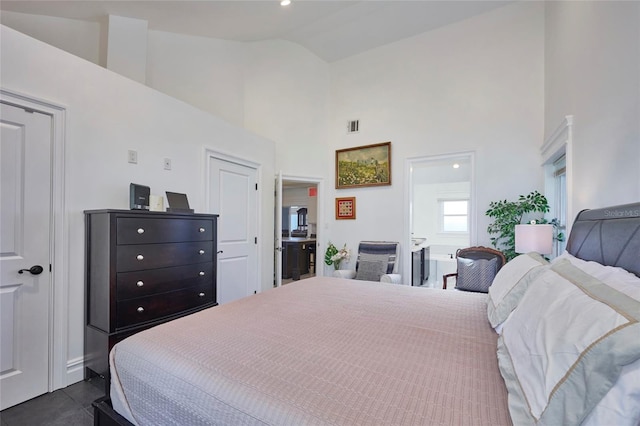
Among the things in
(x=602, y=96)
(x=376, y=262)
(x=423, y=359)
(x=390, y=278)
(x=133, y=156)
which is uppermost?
(x=602, y=96)

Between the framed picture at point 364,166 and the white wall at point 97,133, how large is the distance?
8.24ft

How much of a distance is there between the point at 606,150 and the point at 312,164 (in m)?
3.74

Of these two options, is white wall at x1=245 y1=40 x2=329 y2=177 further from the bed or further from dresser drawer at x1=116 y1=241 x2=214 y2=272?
the bed

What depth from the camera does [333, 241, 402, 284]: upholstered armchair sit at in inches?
167

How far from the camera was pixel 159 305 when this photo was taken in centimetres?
237

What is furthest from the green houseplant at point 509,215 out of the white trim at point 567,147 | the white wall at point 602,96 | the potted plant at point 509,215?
the white wall at point 602,96

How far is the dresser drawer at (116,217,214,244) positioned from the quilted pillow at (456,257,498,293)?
2.82 metres

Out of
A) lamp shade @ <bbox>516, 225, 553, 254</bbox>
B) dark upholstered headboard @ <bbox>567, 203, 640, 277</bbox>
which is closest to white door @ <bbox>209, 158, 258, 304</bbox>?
lamp shade @ <bbox>516, 225, 553, 254</bbox>

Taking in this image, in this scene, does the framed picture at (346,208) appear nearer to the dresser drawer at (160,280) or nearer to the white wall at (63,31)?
the dresser drawer at (160,280)

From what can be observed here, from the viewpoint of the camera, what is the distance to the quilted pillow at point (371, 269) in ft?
13.9

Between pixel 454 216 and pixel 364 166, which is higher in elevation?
pixel 364 166

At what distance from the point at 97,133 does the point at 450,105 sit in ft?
13.6

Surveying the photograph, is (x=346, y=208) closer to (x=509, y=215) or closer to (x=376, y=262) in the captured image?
(x=376, y=262)

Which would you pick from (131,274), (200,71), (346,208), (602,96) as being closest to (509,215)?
(602,96)
